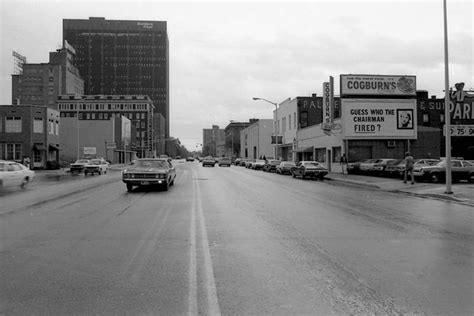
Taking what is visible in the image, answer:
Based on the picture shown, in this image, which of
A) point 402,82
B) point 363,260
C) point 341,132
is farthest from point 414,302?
point 402,82

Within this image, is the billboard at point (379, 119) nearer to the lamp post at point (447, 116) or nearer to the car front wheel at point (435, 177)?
the car front wheel at point (435, 177)

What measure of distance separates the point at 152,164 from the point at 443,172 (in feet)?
56.8

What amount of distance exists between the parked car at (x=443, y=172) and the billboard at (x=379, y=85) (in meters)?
15.8

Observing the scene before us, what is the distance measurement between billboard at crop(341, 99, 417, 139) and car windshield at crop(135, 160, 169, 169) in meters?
22.3

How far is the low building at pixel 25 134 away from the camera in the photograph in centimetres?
5266

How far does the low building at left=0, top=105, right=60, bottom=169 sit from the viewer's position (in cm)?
5266

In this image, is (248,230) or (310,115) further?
(310,115)

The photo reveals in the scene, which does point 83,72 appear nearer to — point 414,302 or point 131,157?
point 131,157

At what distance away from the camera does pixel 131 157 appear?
11356 centimetres

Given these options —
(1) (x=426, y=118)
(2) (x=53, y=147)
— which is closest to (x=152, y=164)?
(2) (x=53, y=147)

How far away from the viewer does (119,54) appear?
630ft

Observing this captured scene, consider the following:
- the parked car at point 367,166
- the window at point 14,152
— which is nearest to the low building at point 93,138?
the window at point 14,152

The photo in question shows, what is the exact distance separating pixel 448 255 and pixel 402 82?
37.6m

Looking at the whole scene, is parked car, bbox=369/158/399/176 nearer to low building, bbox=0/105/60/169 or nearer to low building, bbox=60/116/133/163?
low building, bbox=0/105/60/169
